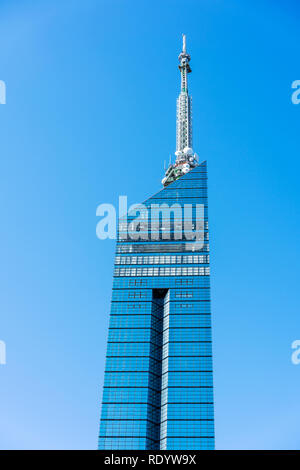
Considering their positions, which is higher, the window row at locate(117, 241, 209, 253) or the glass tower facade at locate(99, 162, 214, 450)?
the window row at locate(117, 241, 209, 253)

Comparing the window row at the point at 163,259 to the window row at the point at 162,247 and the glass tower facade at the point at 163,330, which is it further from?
the window row at the point at 162,247

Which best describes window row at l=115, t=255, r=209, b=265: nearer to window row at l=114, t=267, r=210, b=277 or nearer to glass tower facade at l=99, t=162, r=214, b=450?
glass tower facade at l=99, t=162, r=214, b=450

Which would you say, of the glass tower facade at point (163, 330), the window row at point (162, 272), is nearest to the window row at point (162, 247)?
the glass tower facade at point (163, 330)

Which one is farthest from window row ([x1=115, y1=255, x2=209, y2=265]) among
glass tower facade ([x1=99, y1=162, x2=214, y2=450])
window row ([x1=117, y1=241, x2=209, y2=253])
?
window row ([x1=117, y1=241, x2=209, y2=253])

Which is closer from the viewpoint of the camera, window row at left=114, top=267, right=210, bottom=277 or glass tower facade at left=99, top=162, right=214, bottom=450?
glass tower facade at left=99, top=162, right=214, bottom=450

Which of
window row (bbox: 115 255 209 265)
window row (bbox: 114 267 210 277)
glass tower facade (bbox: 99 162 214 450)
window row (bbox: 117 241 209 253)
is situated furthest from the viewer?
window row (bbox: 117 241 209 253)

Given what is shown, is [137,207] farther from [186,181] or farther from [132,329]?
[132,329]
